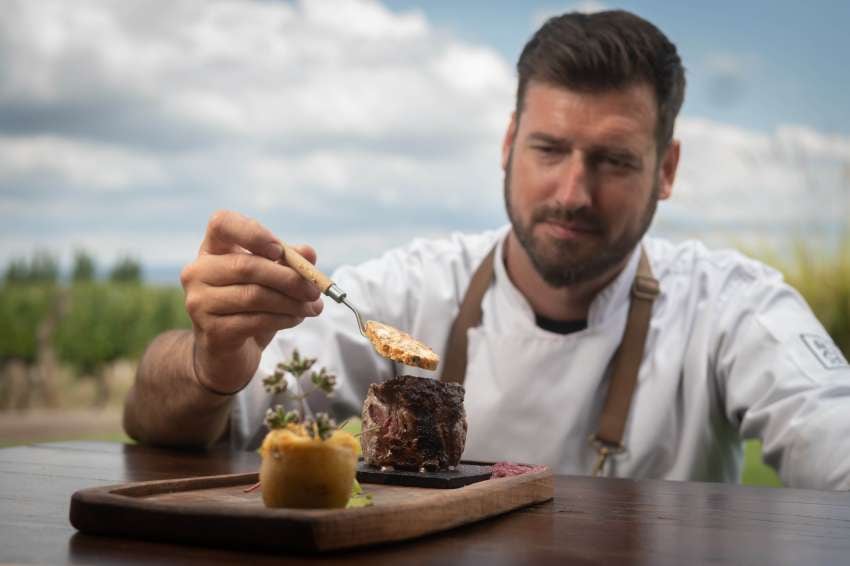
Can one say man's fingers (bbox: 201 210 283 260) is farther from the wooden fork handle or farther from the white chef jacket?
the white chef jacket

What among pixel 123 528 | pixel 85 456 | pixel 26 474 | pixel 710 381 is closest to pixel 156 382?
pixel 85 456

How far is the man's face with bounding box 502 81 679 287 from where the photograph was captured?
2.59 meters

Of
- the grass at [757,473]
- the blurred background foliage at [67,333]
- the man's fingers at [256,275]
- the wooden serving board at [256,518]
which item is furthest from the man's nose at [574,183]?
the blurred background foliage at [67,333]

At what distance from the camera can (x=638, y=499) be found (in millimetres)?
1603

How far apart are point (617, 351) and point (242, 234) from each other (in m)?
1.30

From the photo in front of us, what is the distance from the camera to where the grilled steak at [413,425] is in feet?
5.02

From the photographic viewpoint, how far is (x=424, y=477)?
56.4 inches

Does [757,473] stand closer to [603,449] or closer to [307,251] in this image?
[603,449]

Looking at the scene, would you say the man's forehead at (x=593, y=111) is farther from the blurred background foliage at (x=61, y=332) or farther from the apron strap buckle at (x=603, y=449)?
the blurred background foliage at (x=61, y=332)

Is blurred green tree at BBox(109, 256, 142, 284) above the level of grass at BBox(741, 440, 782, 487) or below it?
above

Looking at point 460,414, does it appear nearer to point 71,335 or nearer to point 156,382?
point 156,382

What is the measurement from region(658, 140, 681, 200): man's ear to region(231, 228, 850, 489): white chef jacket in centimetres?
22

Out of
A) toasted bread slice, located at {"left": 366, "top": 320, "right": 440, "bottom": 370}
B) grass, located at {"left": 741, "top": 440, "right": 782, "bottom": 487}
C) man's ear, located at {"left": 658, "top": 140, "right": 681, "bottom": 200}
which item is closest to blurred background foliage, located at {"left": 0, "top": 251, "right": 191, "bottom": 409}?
grass, located at {"left": 741, "top": 440, "right": 782, "bottom": 487}

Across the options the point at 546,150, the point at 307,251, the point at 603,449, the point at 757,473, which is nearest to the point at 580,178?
the point at 546,150
